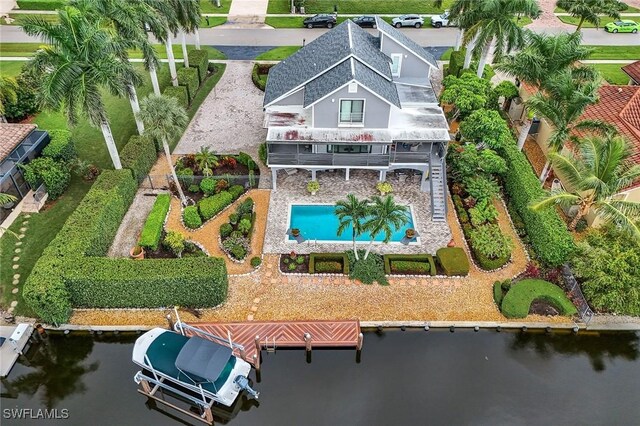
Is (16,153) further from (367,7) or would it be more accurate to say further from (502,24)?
(367,7)

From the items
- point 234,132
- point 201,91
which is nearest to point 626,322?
point 234,132

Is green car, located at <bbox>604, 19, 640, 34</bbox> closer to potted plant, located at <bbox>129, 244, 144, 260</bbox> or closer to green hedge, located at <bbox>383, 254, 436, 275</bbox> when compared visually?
green hedge, located at <bbox>383, 254, 436, 275</bbox>

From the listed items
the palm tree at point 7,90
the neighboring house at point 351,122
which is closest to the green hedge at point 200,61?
the neighboring house at point 351,122

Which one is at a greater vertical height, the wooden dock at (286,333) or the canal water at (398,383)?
the wooden dock at (286,333)

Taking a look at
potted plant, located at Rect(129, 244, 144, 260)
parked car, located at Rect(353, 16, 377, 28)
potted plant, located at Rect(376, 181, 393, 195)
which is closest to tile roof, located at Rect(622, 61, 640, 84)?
potted plant, located at Rect(376, 181, 393, 195)

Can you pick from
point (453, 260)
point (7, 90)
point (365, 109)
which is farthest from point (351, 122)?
point (7, 90)

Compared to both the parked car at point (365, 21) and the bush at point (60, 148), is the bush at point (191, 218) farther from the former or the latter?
the parked car at point (365, 21)

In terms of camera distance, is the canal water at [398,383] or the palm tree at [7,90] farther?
the palm tree at [7,90]
